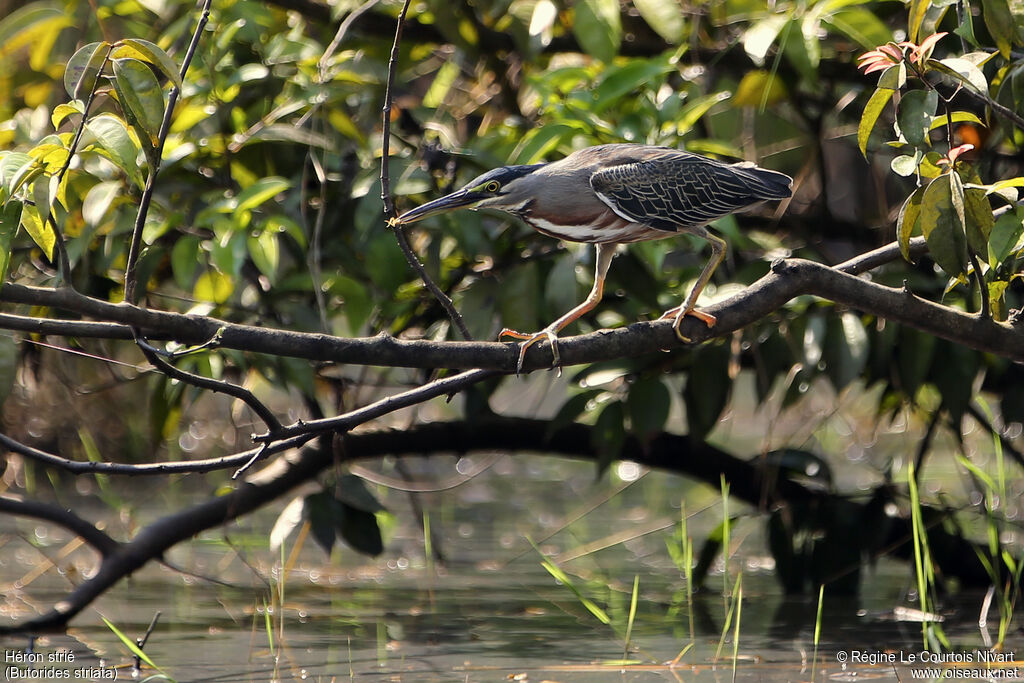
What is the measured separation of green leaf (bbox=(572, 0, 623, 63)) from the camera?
12.1 ft

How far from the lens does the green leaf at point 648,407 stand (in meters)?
3.88

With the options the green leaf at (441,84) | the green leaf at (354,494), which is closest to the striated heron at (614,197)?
the green leaf at (354,494)

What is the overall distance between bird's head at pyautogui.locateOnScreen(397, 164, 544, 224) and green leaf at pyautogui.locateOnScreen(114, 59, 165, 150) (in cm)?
65

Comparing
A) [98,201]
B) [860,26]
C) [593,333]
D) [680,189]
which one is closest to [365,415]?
[593,333]

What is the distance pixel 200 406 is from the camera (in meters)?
8.09

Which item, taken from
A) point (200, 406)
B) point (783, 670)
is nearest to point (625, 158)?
point (783, 670)

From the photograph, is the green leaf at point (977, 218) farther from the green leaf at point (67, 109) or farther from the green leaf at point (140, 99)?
the green leaf at point (67, 109)

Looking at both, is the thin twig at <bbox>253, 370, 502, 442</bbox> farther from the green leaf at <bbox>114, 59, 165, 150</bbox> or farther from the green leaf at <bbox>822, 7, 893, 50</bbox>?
the green leaf at <bbox>822, 7, 893, 50</bbox>

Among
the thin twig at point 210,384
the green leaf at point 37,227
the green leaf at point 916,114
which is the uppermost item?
the green leaf at point 916,114

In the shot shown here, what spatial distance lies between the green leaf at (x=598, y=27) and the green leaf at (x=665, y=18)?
10 cm

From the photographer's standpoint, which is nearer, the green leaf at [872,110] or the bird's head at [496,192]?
the green leaf at [872,110]

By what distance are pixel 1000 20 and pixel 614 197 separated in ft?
2.97

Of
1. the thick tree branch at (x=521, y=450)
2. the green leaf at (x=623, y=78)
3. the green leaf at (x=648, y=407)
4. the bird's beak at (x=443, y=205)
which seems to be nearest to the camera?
the bird's beak at (x=443, y=205)

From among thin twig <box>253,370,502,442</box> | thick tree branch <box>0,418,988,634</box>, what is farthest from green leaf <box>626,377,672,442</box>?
thin twig <box>253,370,502,442</box>
